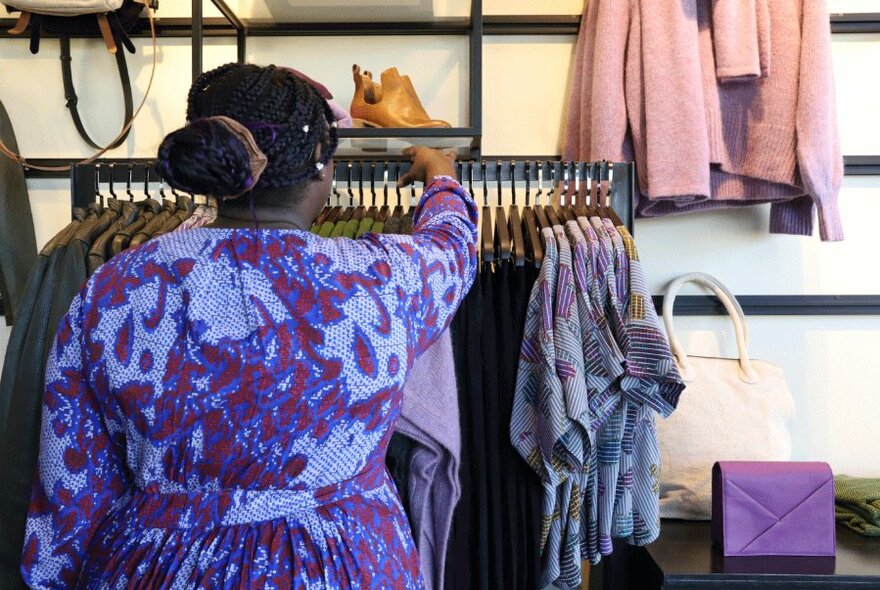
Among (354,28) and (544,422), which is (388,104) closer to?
(354,28)

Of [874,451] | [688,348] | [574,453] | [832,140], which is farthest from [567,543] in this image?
[874,451]

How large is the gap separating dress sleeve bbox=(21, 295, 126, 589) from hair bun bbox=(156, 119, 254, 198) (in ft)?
0.75

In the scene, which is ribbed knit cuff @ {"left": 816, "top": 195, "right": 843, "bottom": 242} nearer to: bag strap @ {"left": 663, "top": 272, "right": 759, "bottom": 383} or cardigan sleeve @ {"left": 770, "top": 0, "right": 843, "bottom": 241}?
cardigan sleeve @ {"left": 770, "top": 0, "right": 843, "bottom": 241}

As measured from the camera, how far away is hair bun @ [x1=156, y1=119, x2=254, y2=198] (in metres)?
0.90

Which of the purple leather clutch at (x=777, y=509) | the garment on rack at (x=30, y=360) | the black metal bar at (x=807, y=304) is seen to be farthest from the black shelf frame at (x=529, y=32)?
the garment on rack at (x=30, y=360)

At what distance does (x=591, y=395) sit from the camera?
55.5 inches

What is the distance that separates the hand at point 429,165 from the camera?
1.35 metres

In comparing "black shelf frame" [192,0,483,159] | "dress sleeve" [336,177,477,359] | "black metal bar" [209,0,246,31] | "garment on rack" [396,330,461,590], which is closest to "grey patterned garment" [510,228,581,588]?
"garment on rack" [396,330,461,590]

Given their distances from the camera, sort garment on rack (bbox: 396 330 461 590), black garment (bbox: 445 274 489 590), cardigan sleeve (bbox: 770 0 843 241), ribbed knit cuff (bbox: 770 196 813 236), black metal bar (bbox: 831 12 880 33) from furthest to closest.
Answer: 1. black metal bar (bbox: 831 12 880 33)
2. ribbed knit cuff (bbox: 770 196 813 236)
3. cardigan sleeve (bbox: 770 0 843 241)
4. black garment (bbox: 445 274 489 590)
5. garment on rack (bbox: 396 330 461 590)

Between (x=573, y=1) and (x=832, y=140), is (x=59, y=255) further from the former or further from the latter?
(x=832, y=140)

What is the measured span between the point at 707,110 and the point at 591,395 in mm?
845

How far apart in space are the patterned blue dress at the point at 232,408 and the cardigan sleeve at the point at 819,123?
1141mm

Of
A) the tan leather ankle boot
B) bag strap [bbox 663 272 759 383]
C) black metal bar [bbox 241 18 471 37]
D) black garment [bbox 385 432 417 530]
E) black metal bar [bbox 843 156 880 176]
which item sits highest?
black metal bar [bbox 241 18 471 37]

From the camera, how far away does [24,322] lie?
1413mm
